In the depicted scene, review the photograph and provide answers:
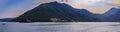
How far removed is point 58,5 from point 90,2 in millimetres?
501

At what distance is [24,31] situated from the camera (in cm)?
335

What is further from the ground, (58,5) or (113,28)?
(58,5)

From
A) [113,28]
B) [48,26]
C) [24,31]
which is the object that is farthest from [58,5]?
[113,28]

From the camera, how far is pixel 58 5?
11.6 feet

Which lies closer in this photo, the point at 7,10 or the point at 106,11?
the point at 7,10

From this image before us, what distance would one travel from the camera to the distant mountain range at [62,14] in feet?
11.3

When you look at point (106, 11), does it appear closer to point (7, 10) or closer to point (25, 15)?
point (25, 15)

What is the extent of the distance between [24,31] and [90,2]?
1.08m

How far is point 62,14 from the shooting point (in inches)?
140

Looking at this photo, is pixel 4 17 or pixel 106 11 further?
pixel 106 11

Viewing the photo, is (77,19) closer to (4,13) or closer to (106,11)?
(106,11)

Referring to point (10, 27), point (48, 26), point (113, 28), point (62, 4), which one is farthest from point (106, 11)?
point (10, 27)

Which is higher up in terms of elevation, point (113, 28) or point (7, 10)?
point (7, 10)

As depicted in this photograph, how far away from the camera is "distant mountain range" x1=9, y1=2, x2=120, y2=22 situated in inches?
135
